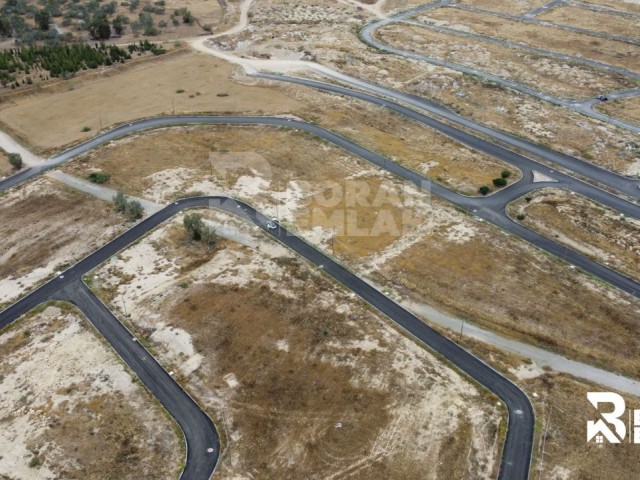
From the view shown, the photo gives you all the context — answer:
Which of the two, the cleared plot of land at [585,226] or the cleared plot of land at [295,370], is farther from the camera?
the cleared plot of land at [585,226]

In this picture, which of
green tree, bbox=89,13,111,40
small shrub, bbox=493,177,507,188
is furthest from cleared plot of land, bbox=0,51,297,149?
small shrub, bbox=493,177,507,188

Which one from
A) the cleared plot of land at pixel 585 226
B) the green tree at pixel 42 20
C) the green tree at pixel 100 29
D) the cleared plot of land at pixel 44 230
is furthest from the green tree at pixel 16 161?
the green tree at pixel 42 20

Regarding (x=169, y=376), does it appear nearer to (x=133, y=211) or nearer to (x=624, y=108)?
(x=133, y=211)

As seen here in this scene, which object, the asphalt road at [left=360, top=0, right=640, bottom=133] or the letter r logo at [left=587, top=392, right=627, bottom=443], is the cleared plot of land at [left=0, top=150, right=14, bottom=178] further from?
the asphalt road at [left=360, top=0, right=640, bottom=133]

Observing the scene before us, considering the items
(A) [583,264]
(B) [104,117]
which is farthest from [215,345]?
(B) [104,117]

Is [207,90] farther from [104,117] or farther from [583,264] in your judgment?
[583,264]

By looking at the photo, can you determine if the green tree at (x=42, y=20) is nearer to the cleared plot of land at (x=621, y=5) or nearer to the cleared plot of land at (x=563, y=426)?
the cleared plot of land at (x=563, y=426)

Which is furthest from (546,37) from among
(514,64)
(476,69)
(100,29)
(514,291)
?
(100,29)
